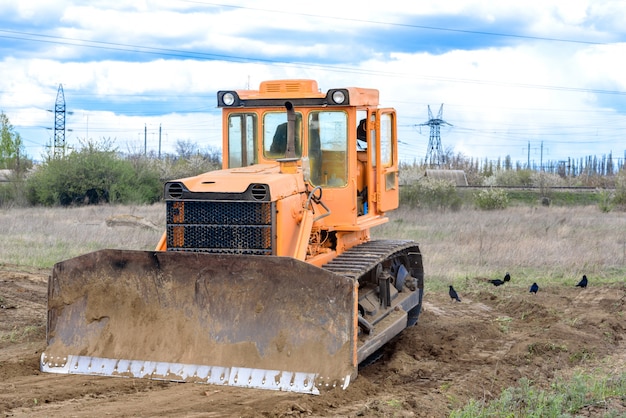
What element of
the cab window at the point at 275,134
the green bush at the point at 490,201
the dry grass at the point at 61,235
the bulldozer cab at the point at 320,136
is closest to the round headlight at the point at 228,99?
the bulldozer cab at the point at 320,136

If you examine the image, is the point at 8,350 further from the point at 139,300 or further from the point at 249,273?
the point at 249,273

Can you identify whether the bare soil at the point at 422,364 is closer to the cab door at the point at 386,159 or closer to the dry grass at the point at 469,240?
the cab door at the point at 386,159

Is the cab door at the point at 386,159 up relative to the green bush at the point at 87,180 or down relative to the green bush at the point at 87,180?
up

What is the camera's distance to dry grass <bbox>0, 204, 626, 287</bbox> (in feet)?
56.0

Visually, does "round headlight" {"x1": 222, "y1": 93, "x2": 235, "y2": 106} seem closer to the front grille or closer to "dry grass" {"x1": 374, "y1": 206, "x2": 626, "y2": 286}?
the front grille

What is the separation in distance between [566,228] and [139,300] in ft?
59.6

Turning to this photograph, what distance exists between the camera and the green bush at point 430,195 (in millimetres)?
33250

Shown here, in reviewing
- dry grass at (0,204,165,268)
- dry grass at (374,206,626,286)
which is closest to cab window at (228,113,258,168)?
dry grass at (374,206,626,286)

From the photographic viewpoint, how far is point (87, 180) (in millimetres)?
36906

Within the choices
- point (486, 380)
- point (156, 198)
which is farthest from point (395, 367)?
point (156, 198)

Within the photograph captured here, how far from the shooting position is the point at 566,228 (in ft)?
79.1

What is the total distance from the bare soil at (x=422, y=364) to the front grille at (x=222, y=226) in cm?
135

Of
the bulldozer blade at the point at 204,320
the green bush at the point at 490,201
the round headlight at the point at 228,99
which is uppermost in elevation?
the round headlight at the point at 228,99

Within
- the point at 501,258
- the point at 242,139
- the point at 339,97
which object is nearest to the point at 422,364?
the point at 339,97
